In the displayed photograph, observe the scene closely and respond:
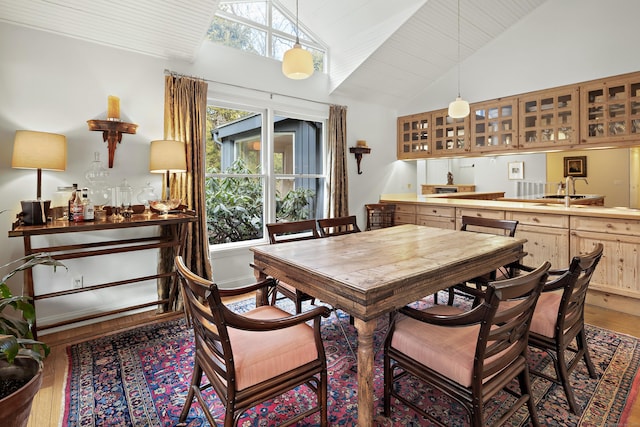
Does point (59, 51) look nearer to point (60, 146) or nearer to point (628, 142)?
point (60, 146)

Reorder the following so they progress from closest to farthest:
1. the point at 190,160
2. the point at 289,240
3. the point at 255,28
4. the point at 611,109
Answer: the point at 289,240
the point at 190,160
the point at 611,109
the point at 255,28

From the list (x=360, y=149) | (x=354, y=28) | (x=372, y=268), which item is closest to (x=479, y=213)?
(x=360, y=149)

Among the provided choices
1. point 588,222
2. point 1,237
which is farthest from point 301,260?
point 588,222

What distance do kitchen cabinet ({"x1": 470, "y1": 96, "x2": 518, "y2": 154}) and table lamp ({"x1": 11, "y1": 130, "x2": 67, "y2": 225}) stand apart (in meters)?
4.73

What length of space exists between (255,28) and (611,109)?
408cm

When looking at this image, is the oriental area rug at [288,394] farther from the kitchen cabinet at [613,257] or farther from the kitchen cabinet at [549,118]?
the kitchen cabinet at [549,118]

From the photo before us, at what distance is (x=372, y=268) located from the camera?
1.78 m

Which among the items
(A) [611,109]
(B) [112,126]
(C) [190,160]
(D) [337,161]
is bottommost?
(C) [190,160]

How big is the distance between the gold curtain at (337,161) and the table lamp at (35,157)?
3.04m

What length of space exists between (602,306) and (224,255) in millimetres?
3994

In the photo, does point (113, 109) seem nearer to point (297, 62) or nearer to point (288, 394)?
point (297, 62)

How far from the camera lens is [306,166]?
4672 mm

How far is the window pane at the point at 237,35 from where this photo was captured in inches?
142

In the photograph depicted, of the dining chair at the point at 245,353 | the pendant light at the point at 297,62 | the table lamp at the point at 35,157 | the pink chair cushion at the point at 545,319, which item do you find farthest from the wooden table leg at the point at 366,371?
the table lamp at the point at 35,157
